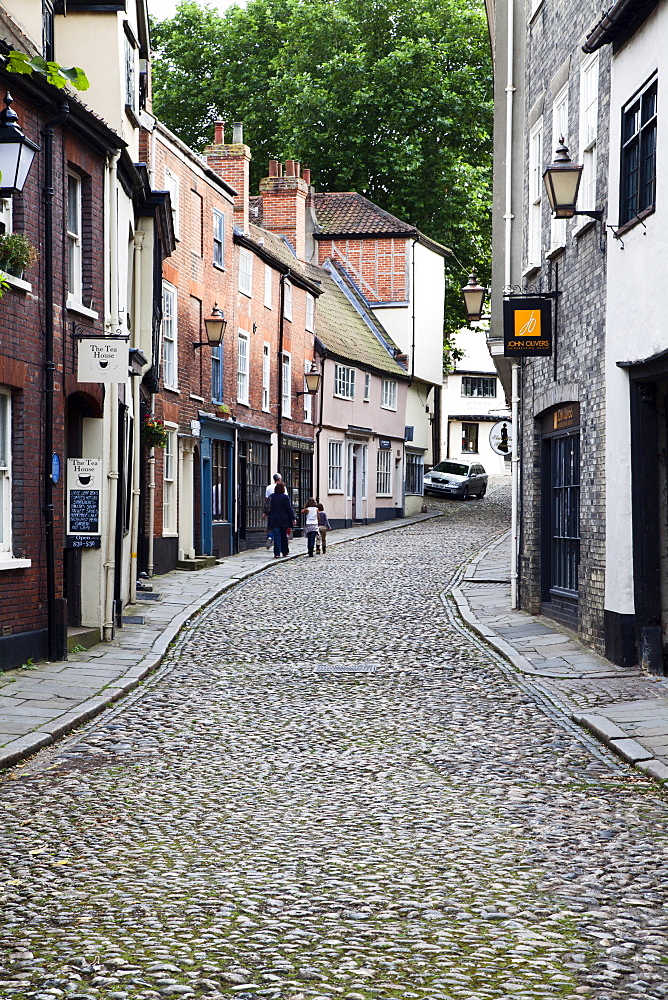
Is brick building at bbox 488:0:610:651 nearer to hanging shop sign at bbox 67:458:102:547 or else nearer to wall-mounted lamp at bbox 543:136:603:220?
wall-mounted lamp at bbox 543:136:603:220

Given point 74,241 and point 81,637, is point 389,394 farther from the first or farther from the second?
point 81,637

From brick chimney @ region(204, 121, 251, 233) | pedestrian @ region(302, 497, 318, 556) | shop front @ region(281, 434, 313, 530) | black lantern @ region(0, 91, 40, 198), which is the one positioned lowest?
pedestrian @ region(302, 497, 318, 556)

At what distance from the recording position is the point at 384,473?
45969 mm

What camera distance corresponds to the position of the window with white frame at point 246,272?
3028 cm

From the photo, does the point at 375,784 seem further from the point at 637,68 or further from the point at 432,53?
the point at 432,53

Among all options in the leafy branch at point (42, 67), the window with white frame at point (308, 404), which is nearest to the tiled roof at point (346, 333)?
the window with white frame at point (308, 404)

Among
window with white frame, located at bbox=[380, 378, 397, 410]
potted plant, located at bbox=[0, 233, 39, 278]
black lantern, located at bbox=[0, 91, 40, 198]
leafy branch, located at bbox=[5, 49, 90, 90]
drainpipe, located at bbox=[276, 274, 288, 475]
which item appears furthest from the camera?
window with white frame, located at bbox=[380, 378, 397, 410]

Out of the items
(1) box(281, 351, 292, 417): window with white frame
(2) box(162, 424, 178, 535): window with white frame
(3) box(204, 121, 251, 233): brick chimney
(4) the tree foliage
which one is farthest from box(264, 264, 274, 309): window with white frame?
(4) the tree foliage

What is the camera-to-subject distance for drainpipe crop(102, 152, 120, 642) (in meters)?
14.6

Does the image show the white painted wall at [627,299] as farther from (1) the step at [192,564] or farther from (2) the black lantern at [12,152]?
(1) the step at [192,564]

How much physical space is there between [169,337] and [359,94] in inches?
904

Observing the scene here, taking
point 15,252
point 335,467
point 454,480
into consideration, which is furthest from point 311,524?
point 454,480

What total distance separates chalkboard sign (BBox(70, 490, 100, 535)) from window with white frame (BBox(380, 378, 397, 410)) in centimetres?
3171

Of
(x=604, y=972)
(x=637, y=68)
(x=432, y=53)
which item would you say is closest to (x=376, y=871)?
(x=604, y=972)
